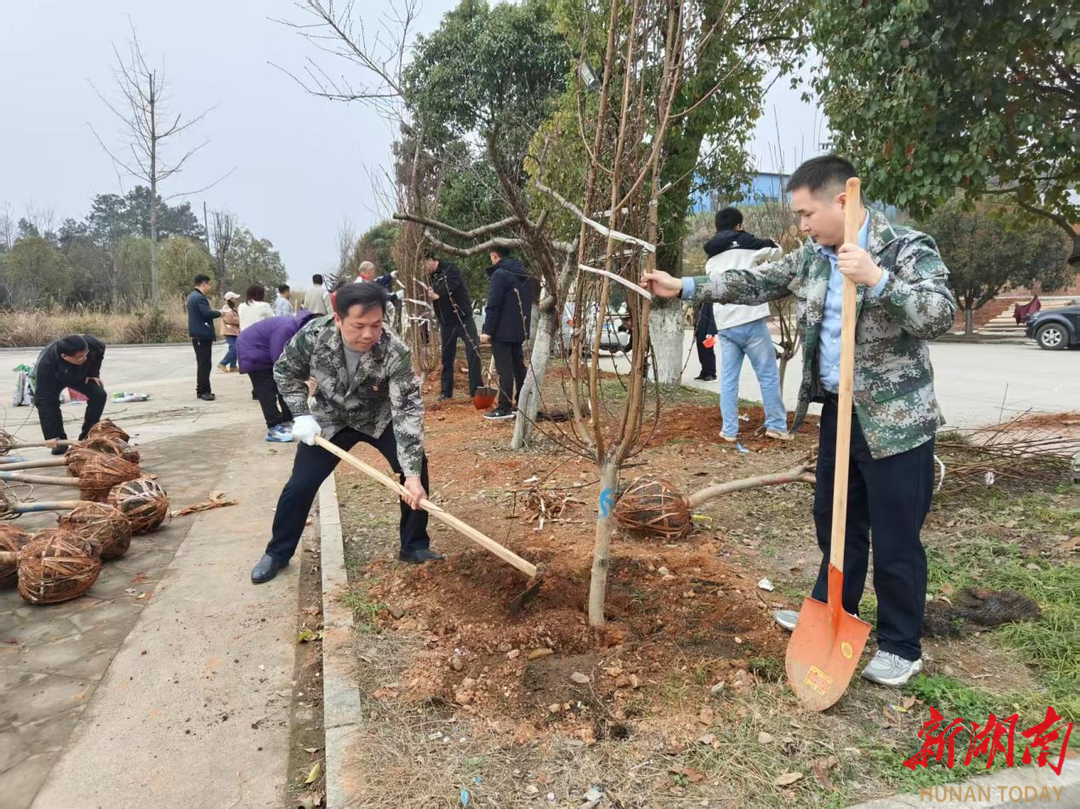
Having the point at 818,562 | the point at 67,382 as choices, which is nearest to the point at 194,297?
the point at 67,382

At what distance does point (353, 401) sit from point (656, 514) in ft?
5.96

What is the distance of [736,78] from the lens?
6309mm

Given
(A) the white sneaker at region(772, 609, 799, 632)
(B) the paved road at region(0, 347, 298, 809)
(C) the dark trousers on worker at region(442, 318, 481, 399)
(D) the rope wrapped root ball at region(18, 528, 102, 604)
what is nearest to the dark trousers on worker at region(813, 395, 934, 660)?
(A) the white sneaker at region(772, 609, 799, 632)

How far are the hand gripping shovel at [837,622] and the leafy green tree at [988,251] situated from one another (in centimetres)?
2083

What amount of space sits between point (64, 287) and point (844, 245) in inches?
1496

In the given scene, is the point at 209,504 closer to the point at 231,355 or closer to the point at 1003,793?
the point at 1003,793

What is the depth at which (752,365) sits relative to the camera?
593cm

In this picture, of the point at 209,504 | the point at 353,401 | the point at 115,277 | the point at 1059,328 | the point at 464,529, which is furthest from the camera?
the point at 115,277

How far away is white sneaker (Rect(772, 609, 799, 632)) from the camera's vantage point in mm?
2748

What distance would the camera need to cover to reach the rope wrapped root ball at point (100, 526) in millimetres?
3898

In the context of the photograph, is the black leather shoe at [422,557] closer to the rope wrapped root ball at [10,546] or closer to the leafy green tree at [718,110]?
the rope wrapped root ball at [10,546]

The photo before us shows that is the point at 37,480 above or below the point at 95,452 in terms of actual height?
below

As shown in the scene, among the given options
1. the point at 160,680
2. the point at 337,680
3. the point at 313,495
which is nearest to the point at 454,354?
the point at 313,495

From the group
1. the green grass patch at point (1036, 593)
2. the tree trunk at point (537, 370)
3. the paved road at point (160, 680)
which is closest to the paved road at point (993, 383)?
the tree trunk at point (537, 370)
